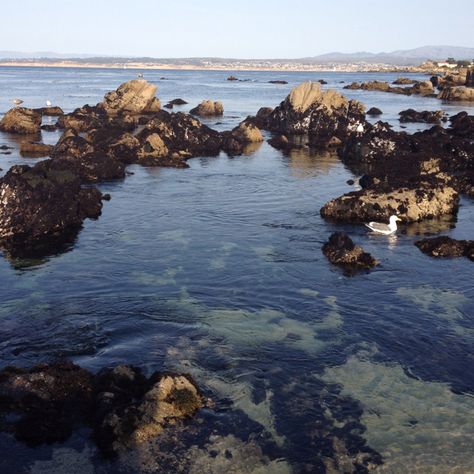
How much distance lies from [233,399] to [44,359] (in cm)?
540

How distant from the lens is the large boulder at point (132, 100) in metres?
75.9

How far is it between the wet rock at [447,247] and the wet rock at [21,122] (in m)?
46.5

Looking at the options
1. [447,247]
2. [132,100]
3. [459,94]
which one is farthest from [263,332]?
[459,94]

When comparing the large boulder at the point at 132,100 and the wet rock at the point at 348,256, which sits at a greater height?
the large boulder at the point at 132,100

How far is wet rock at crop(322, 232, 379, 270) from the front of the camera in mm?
22734

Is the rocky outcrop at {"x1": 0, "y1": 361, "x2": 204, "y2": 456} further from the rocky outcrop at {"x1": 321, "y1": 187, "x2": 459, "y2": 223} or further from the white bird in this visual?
the rocky outcrop at {"x1": 321, "y1": 187, "x2": 459, "y2": 223}

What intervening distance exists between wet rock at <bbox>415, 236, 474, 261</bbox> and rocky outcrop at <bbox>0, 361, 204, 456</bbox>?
46.7ft

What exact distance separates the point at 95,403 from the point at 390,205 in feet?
65.6

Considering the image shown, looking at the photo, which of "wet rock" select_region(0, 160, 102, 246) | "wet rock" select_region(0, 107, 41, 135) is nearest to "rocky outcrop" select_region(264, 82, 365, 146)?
"wet rock" select_region(0, 107, 41, 135)

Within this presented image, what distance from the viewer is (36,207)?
89.6ft

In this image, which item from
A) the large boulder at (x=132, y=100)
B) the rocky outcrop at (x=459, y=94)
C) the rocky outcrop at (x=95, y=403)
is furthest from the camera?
the rocky outcrop at (x=459, y=94)

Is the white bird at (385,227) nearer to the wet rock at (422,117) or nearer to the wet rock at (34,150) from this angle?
the wet rock at (34,150)

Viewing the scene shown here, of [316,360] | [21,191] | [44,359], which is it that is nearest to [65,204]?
[21,191]

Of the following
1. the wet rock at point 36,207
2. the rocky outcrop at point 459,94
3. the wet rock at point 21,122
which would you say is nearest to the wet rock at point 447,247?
the wet rock at point 36,207
